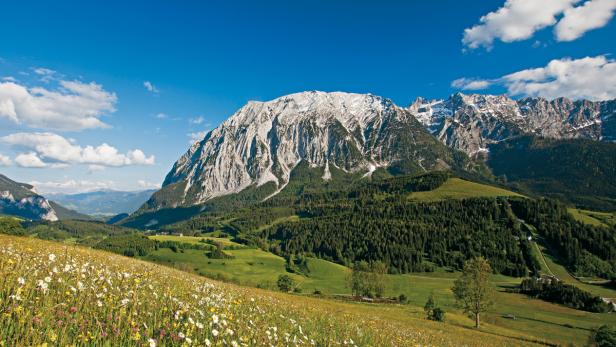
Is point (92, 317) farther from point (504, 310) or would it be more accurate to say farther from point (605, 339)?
point (504, 310)

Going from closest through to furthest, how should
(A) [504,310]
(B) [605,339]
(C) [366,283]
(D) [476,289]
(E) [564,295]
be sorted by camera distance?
(B) [605,339], (D) [476,289], (A) [504,310], (C) [366,283], (E) [564,295]

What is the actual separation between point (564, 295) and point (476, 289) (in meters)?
99.5

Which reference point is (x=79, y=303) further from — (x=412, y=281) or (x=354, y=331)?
(x=412, y=281)

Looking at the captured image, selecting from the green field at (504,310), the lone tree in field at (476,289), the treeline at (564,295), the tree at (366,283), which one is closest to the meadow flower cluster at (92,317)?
the green field at (504,310)

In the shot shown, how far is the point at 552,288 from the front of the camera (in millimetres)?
162500

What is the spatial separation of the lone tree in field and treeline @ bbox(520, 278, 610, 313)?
8908 centimetres

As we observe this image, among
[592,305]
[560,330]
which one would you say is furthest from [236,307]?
[592,305]

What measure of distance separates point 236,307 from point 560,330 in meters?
128

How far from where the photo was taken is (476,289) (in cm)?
8900

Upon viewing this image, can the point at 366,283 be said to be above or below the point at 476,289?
below

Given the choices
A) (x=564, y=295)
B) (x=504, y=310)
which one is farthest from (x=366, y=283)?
(x=564, y=295)

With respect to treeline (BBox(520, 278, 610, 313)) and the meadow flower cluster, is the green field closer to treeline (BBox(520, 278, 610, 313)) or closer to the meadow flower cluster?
treeline (BBox(520, 278, 610, 313))

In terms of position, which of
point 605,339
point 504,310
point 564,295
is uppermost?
point 605,339

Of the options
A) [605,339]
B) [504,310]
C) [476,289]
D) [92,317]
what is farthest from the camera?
[504,310]
